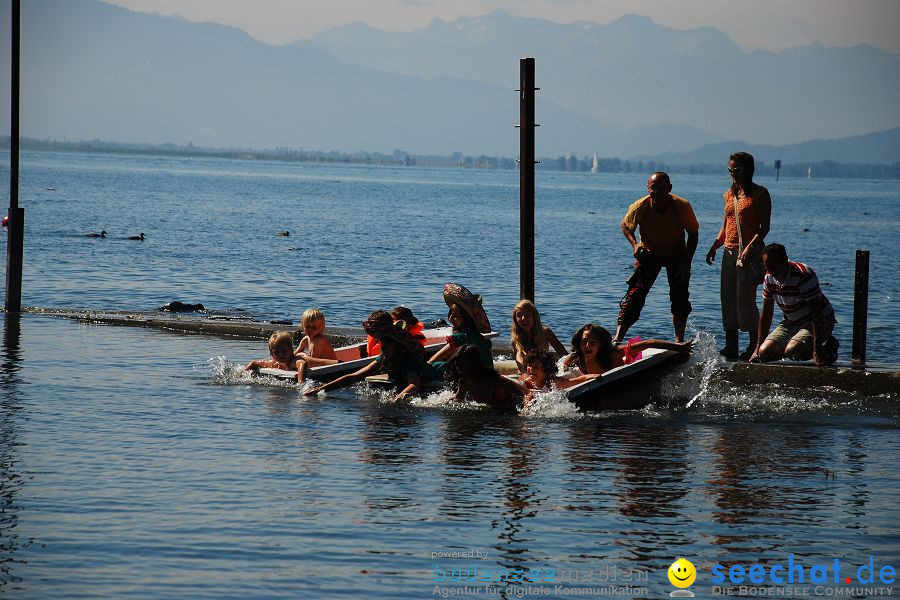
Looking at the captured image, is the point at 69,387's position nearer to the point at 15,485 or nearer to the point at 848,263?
the point at 15,485

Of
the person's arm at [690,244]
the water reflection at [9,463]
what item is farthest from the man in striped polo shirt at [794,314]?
the water reflection at [9,463]

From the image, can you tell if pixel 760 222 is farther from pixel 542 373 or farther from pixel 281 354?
pixel 281 354

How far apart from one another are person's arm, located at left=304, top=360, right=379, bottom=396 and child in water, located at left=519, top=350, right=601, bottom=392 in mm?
1848

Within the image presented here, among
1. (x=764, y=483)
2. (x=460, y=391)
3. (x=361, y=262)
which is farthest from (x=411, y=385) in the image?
(x=361, y=262)

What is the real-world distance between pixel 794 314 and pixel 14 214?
41.7 feet

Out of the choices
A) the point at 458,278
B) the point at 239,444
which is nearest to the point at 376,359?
the point at 239,444

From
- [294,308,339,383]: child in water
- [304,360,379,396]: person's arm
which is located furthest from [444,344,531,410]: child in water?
[294,308,339,383]: child in water

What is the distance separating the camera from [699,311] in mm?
28547

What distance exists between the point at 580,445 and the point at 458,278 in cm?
2594

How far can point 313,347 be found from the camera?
14836 mm

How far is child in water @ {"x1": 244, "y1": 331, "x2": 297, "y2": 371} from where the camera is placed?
14898 mm

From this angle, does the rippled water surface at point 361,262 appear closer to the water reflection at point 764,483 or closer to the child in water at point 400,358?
the water reflection at point 764,483

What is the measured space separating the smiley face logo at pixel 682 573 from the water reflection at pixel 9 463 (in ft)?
13.4

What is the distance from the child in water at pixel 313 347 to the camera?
1462 centimetres
